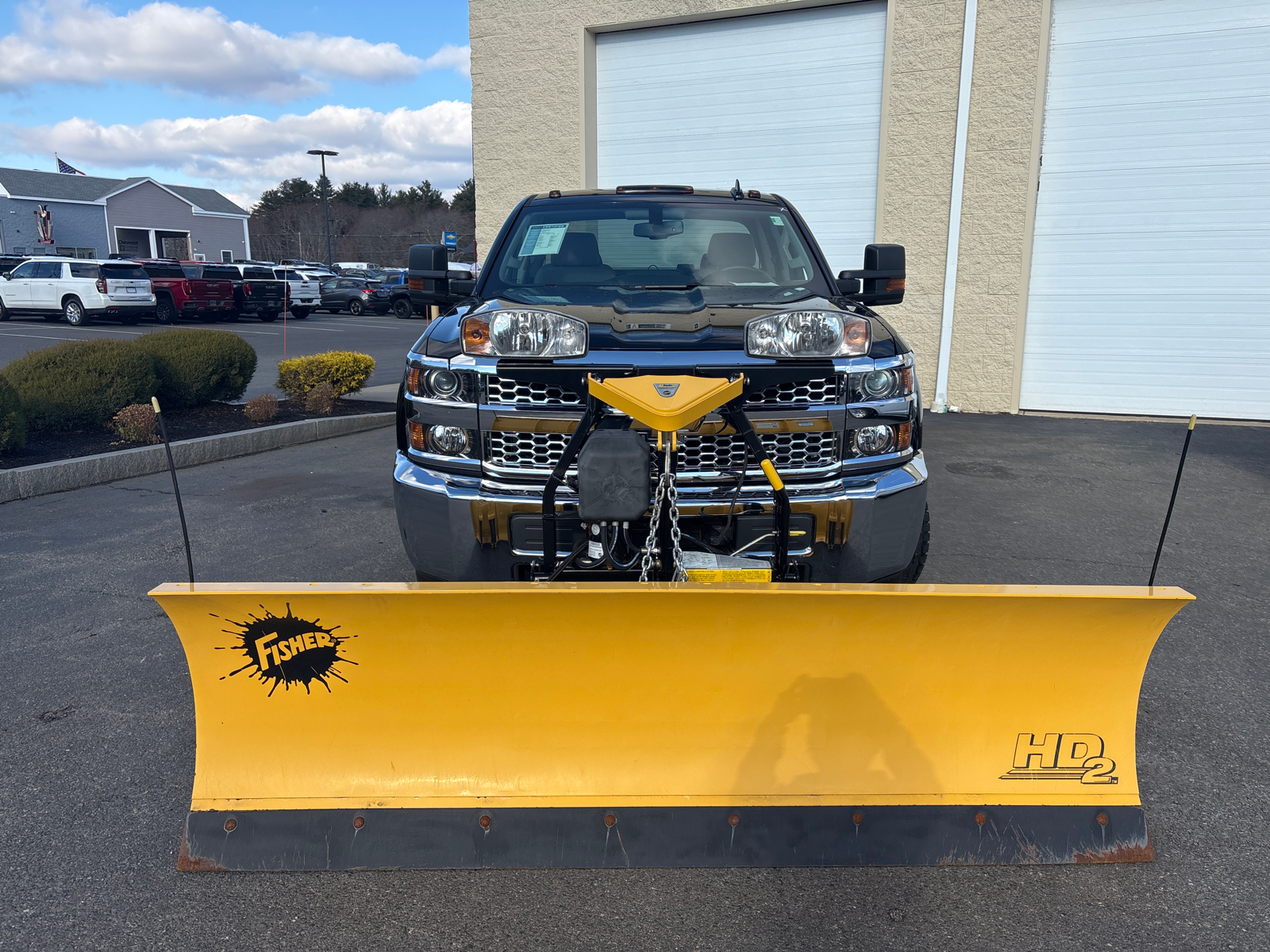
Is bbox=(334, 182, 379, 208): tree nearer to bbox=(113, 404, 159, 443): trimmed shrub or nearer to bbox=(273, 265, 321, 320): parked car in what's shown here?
bbox=(273, 265, 321, 320): parked car

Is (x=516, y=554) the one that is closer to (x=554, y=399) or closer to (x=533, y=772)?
(x=554, y=399)

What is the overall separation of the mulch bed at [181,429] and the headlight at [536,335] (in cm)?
568

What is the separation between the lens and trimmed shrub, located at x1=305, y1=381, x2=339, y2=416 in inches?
387

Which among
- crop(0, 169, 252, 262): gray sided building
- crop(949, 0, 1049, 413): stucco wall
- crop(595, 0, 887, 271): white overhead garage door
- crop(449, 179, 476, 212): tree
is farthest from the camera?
crop(449, 179, 476, 212): tree

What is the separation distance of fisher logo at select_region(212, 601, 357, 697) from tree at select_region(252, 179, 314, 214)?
390ft

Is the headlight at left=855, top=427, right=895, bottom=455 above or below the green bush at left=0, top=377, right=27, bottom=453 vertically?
above

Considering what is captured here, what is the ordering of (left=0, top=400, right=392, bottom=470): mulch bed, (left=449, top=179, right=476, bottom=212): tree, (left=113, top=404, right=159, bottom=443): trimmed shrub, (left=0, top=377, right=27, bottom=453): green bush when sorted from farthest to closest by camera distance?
(left=449, top=179, right=476, bottom=212): tree < (left=113, top=404, right=159, bottom=443): trimmed shrub < (left=0, top=400, right=392, bottom=470): mulch bed < (left=0, top=377, right=27, bottom=453): green bush

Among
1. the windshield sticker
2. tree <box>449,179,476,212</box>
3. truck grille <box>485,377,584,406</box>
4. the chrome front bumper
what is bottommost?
the chrome front bumper

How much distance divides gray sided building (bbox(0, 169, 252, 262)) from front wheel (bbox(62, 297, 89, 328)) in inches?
1035

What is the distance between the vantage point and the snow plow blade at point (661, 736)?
7.77 feet

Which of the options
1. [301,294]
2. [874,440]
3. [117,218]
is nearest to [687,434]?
[874,440]

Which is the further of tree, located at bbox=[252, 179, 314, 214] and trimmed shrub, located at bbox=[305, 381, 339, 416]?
tree, located at bbox=[252, 179, 314, 214]

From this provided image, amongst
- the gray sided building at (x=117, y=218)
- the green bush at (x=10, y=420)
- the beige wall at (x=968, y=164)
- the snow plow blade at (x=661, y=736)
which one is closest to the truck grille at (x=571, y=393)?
the snow plow blade at (x=661, y=736)

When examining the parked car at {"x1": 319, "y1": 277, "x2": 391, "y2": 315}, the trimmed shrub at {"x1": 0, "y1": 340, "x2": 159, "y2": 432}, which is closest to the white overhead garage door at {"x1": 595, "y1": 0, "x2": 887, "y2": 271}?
the trimmed shrub at {"x1": 0, "y1": 340, "x2": 159, "y2": 432}
